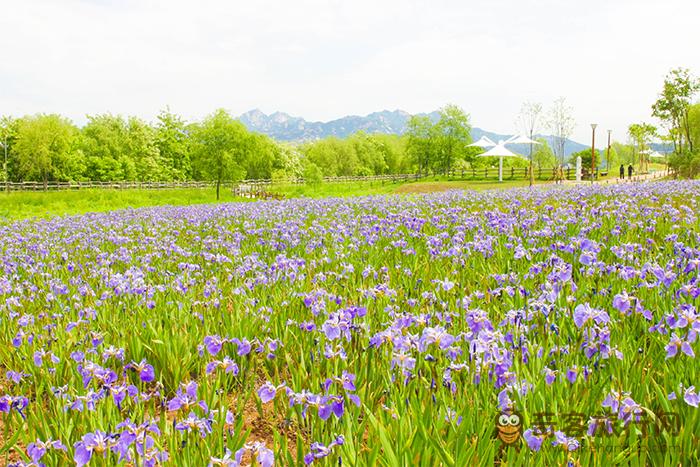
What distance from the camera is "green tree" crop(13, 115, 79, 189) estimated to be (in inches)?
2394

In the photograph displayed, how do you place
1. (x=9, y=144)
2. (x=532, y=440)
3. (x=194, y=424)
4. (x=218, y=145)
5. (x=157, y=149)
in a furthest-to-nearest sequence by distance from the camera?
(x=157, y=149), (x=9, y=144), (x=218, y=145), (x=194, y=424), (x=532, y=440)

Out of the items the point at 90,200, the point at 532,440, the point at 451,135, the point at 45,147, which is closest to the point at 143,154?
the point at 45,147

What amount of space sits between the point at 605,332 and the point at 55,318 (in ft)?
14.8

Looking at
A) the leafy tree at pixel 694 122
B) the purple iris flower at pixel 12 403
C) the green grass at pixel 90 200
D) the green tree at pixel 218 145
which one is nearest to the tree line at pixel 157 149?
the green tree at pixel 218 145

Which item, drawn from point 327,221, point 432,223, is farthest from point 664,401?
point 327,221

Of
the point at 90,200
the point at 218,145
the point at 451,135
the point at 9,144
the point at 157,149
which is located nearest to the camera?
the point at 90,200

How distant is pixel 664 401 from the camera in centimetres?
234

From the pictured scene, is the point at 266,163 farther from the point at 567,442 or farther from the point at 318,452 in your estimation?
the point at 567,442

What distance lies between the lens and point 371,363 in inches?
123

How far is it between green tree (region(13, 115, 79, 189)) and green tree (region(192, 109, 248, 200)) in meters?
30.5

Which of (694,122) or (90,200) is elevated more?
(694,122)

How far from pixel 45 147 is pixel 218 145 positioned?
110 feet

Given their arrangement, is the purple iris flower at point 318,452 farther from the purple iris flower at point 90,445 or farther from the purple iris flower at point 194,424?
the purple iris flower at point 90,445

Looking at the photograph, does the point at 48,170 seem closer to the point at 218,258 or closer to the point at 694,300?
the point at 218,258
